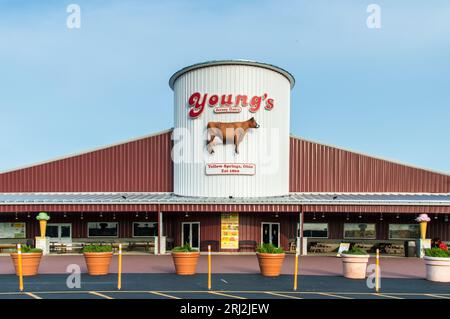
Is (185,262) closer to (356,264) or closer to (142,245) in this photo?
(356,264)

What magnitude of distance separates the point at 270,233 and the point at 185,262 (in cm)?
1132

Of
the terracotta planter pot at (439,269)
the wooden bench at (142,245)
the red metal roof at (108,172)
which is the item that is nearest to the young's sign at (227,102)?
the red metal roof at (108,172)

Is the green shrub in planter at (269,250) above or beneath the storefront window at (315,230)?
above

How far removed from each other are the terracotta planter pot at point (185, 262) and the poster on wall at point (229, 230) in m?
8.94

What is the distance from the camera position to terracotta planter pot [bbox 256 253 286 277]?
14.5 m

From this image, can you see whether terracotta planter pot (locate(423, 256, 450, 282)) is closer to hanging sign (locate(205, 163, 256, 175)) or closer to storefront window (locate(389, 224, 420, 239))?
storefront window (locate(389, 224, 420, 239))

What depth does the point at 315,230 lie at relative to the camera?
1019 inches

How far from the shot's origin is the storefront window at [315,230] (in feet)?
84.8

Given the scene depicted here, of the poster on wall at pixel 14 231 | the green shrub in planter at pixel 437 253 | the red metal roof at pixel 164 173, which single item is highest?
the red metal roof at pixel 164 173

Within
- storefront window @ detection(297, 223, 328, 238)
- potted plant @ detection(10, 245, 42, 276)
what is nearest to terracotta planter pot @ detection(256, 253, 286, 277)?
potted plant @ detection(10, 245, 42, 276)

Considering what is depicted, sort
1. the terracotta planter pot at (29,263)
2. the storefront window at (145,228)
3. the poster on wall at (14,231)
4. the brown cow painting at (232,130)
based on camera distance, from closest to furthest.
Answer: the terracotta planter pot at (29,263) < the brown cow painting at (232,130) < the poster on wall at (14,231) < the storefront window at (145,228)

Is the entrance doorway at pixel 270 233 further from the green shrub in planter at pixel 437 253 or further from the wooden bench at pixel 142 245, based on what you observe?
the green shrub in planter at pixel 437 253

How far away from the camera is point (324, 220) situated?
84.8 feet
